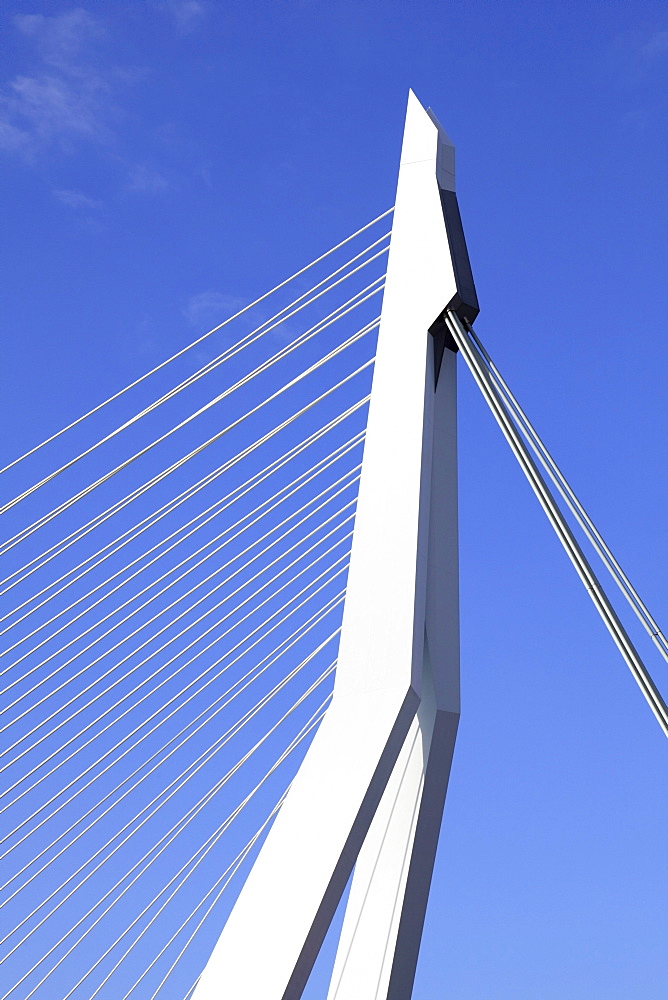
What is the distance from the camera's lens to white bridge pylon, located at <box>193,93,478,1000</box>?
6.34 m

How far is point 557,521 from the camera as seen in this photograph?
720cm

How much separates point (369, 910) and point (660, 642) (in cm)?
263

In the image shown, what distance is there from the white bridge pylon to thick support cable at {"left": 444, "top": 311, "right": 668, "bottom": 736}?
0.31 meters

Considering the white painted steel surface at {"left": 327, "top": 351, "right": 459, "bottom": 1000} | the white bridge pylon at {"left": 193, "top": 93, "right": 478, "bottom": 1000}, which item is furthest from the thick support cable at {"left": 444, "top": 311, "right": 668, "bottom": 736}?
the white painted steel surface at {"left": 327, "top": 351, "right": 459, "bottom": 1000}

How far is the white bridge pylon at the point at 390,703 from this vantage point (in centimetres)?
634

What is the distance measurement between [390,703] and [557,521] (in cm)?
162

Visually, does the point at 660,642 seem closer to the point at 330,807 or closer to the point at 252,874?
the point at 330,807

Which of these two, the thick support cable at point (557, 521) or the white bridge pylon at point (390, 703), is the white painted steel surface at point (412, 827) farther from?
the thick support cable at point (557, 521)

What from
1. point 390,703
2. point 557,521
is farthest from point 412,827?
point 557,521

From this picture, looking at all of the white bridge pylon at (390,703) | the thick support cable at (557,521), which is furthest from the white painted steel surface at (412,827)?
the thick support cable at (557,521)

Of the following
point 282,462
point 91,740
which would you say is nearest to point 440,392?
point 282,462

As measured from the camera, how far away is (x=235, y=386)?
31.0ft

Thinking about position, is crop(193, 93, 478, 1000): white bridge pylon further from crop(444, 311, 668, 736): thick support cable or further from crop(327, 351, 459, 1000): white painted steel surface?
crop(444, 311, 668, 736): thick support cable

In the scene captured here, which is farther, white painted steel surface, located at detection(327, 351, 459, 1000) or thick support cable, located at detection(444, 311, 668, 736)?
white painted steel surface, located at detection(327, 351, 459, 1000)
